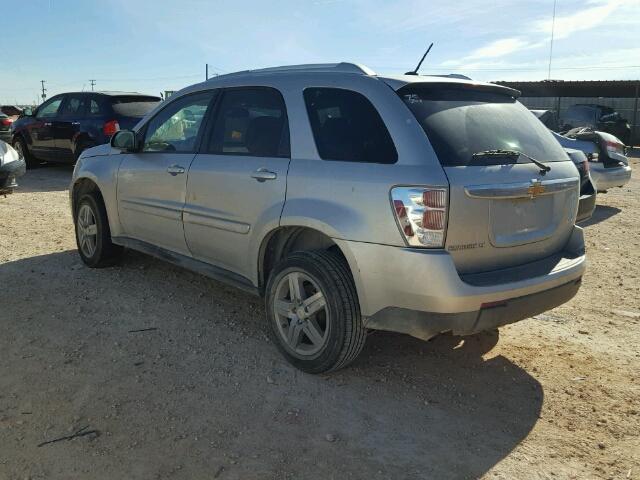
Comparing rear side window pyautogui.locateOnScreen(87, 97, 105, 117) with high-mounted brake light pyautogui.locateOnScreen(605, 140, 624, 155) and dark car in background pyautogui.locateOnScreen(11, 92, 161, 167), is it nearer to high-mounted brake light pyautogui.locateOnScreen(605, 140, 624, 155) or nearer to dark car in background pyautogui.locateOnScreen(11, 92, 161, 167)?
dark car in background pyautogui.locateOnScreen(11, 92, 161, 167)

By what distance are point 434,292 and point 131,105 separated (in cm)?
985

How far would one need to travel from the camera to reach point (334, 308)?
130 inches

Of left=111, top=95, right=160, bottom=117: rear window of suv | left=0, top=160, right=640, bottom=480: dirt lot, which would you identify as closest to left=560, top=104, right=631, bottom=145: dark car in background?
left=111, top=95, right=160, bottom=117: rear window of suv

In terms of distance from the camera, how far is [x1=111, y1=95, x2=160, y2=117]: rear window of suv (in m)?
11.2

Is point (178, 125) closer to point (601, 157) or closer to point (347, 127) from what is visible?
point (347, 127)

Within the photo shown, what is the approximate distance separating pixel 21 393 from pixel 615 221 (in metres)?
8.10

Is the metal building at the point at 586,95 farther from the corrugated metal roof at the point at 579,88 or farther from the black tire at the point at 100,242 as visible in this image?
the black tire at the point at 100,242

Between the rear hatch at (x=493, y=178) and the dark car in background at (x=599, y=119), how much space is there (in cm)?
2066

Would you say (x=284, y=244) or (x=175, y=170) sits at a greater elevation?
(x=175, y=170)

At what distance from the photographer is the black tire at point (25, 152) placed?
1300 cm

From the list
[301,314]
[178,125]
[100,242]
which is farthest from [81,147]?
[301,314]

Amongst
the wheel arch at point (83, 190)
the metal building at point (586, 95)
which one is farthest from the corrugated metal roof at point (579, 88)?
the wheel arch at point (83, 190)

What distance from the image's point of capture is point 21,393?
330cm

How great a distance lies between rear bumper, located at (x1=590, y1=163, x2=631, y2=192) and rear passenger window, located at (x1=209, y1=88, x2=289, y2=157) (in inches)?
285
